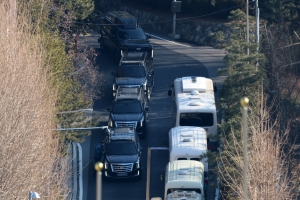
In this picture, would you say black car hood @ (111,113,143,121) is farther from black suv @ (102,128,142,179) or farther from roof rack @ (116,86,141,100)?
black suv @ (102,128,142,179)

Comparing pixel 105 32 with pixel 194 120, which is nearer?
pixel 194 120

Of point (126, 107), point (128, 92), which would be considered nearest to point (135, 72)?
point (128, 92)

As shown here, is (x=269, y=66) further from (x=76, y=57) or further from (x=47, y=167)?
(x=47, y=167)

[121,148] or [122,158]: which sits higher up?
[121,148]

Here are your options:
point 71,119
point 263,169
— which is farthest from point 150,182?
point 263,169

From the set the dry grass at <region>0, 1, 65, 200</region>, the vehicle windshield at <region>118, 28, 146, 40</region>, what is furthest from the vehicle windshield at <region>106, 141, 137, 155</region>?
the vehicle windshield at <region>118, 28, 146, 40</region>

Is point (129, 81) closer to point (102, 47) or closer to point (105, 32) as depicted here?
point (105, 32)
